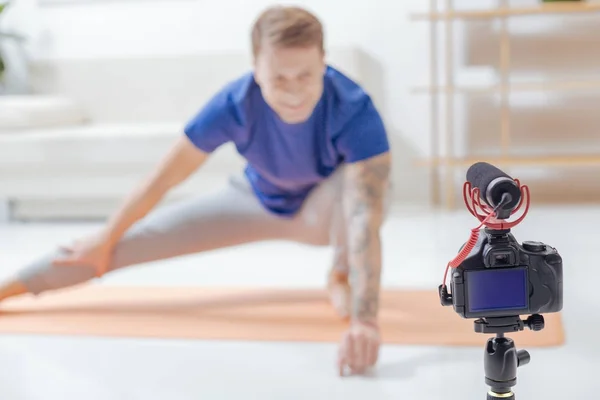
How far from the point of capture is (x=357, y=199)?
1.59 metres

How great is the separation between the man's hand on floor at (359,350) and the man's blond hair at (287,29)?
0.55 metres

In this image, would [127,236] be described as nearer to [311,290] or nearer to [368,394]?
[311,290]

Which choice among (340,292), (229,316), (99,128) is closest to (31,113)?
(99,128)

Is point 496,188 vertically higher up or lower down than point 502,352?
higher up

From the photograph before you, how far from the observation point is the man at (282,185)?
4.81 feet

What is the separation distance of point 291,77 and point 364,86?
2.26m

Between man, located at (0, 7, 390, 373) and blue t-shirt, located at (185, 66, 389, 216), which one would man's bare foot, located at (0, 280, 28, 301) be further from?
blue t-shirt, located at (185, 66, 389, 216)

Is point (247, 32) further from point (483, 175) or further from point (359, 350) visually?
point (483, 175)

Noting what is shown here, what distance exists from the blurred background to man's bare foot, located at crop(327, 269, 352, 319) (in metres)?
0.71

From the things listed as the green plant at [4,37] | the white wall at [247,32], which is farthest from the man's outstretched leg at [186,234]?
the green plant at [4,37]

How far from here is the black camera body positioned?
770 mm

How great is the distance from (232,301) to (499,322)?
4.14 feet

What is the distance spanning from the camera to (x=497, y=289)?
2.54 feet

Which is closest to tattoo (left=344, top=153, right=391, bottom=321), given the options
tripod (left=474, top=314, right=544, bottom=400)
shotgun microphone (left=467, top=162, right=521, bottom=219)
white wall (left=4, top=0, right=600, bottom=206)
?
tripod (left=474, top=314, right=544, bottom=400)
